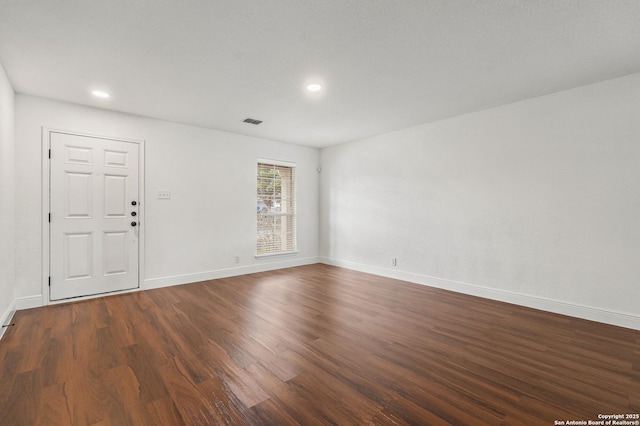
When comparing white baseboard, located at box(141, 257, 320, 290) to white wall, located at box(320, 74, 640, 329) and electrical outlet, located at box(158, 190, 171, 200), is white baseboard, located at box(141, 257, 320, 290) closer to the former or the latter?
electrical outlet, located at box(158, 190, 171, 200)

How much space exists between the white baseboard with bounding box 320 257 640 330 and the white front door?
13.4ft

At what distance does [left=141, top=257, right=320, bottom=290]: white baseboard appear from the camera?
4.31 m

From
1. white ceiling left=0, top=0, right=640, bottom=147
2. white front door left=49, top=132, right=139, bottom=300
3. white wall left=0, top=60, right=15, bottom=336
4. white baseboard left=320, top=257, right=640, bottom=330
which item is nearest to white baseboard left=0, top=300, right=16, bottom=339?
white wall left=0, top=60, right=15, bottom=336

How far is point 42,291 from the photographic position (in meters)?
3.52

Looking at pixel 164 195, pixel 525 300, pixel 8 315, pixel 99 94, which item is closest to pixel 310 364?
pixel 525 300

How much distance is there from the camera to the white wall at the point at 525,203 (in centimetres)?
299

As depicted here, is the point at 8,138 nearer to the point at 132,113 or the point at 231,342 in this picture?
the point at 132,113

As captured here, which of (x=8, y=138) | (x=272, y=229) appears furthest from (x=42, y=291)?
(x=272, y=229)

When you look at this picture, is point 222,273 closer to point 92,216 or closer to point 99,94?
point 92,216

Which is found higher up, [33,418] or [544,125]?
[544,125]

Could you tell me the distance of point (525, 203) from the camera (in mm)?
3586

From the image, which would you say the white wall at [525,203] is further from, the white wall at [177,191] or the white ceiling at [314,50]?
the white wall at [177,191]

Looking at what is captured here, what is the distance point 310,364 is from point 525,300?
2.97m

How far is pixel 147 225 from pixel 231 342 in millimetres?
2658
